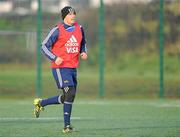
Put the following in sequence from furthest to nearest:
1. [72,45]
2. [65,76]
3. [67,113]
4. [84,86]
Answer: [84,86] → [72,45] → [65,76] → [67,113]

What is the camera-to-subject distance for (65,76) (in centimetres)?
955

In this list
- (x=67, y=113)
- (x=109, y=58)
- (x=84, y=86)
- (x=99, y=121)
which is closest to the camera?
(x=67, y=113)

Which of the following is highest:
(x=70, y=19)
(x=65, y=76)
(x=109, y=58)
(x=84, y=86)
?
(x=70, y=19)

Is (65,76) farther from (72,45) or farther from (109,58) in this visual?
(109,58)

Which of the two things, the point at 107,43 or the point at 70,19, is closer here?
the point at 70,19

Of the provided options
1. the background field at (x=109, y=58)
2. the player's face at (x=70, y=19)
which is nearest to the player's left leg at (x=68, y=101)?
the player's face at (x=70, y=19)

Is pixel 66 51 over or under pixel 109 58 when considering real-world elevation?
over

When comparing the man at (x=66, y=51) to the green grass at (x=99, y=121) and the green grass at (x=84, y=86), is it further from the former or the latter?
the green grass at (x=84, y=86)

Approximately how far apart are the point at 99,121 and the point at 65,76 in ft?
5.42

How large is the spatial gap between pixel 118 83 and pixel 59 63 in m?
10.6

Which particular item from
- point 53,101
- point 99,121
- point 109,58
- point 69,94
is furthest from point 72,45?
point 109,58

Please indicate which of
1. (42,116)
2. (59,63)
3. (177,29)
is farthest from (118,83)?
(59,63)

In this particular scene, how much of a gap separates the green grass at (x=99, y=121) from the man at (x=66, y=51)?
59cm

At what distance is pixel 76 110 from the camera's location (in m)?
13.4
